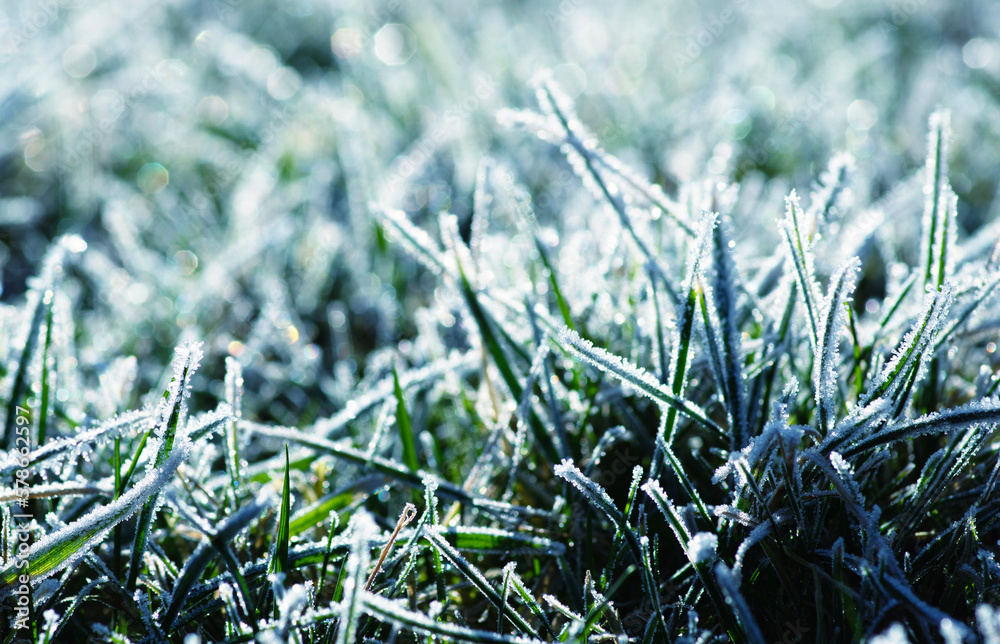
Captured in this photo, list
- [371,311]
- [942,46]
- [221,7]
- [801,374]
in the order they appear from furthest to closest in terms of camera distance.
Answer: [221,7], [942,46], [371,311], [801,374]

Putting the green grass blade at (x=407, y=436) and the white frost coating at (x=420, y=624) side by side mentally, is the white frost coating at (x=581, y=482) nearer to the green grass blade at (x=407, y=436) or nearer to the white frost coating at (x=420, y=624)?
the white frost coating at (x=420, y=624)

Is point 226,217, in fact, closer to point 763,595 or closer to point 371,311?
point 371,311

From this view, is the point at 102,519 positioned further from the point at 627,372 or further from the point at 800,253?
the point at 800,253

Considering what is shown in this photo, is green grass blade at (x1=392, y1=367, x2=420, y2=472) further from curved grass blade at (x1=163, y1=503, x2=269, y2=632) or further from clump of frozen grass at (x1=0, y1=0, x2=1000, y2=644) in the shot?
curved grass blade at (x1=163, y1=503, x2=269, y2=632)

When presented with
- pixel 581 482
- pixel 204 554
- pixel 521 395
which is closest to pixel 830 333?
pixel 581 482

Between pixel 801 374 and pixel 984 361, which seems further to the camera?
pixel 984 361

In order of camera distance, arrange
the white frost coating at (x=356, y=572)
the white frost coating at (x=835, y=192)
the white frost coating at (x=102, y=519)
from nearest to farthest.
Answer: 1. the white frost coating at (x=356, y=572)
2. the white frost coating at (x=102, y=519)
3. the white frost coating at (x=835, y=192)

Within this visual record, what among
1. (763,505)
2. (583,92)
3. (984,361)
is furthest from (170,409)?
(583,92)

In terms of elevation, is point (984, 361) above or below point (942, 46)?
below

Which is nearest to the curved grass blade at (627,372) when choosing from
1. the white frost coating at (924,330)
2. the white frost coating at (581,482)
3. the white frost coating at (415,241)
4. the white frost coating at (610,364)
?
the white frost coating at (610,364)
